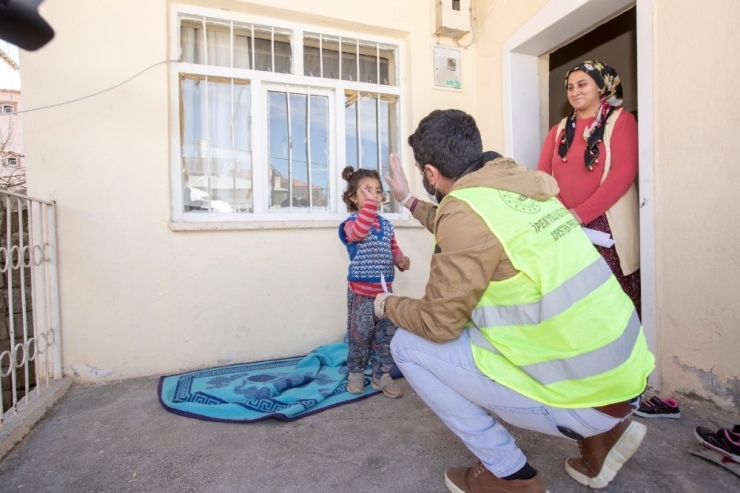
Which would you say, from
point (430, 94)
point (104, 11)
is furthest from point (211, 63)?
point (430, 94)

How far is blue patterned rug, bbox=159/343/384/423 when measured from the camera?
243cm

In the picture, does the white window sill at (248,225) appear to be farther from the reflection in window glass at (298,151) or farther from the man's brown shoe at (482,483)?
the man's brown shoe at (482,483)

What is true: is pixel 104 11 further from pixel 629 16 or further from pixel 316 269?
pixel 629 16

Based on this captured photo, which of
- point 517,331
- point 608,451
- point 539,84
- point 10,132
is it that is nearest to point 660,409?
point 608,451

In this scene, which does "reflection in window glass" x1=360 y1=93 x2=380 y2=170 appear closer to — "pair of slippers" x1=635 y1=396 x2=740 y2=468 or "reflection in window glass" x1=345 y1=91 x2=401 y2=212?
"reflection in window glass" x1=345 y1=91 x2=401 y2=212

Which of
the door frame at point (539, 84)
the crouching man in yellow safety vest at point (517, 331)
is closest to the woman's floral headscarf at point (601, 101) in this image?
the door frame at point (539, 84)

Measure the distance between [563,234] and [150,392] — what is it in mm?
2708

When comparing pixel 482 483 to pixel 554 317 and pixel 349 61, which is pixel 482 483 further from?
pixel 349 61

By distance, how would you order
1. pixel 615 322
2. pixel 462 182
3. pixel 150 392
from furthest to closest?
pixel 150 392, pixel 462 182, pixel 615 322

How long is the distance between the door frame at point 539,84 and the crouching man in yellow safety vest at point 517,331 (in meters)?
1.19

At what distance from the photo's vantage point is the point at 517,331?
54.8 inches

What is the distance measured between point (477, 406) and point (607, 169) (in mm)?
1677

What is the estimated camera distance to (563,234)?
1.40 m

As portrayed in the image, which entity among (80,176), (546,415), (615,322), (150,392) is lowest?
(150,392)
